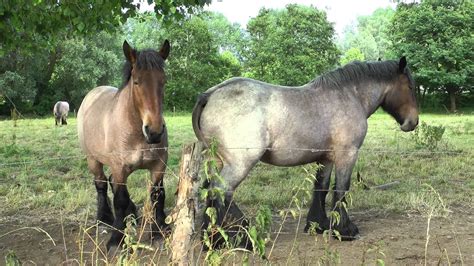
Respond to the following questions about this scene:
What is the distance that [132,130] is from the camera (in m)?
4.79

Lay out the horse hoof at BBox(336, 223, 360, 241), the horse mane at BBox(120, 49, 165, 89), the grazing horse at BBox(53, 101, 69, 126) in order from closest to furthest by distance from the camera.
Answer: the horse mane at BBox(120, 49, 165, 89) → the horse hoof at BBox(336, 223, 360, 241) → the grazing horse at BBox(53, 101, 69, 126)

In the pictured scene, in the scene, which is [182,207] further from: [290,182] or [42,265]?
[290,182]

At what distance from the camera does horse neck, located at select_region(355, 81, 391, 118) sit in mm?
5582

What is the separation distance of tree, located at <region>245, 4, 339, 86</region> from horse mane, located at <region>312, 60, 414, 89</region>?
33.2 metres

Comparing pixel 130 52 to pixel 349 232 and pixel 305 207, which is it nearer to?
pixel 349 232

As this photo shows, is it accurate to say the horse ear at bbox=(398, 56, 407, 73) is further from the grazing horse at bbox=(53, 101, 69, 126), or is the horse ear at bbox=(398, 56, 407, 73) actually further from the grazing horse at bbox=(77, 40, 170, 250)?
the grazing horse at bbox=(53, 101, 69, 126)

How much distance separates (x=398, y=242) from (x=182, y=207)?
3.08 m

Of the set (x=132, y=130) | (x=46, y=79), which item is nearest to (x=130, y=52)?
(x=132, y=130)

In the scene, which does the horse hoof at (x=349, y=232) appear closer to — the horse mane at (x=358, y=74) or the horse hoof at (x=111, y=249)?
Result: the horse mane at (x=358, y=74)

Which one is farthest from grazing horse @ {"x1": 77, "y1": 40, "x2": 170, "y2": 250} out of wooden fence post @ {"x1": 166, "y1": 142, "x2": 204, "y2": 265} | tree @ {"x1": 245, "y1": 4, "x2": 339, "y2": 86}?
tree @ {"x1": 245, "y1": 4, "x2": 339, "y2": 86}

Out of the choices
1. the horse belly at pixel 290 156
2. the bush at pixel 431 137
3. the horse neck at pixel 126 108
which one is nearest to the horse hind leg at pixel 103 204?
the horse neck at pixel 126 108

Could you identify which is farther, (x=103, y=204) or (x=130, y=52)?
(x=103, y=204)

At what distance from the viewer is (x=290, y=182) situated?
805 cm

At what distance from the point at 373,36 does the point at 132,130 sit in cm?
7899
